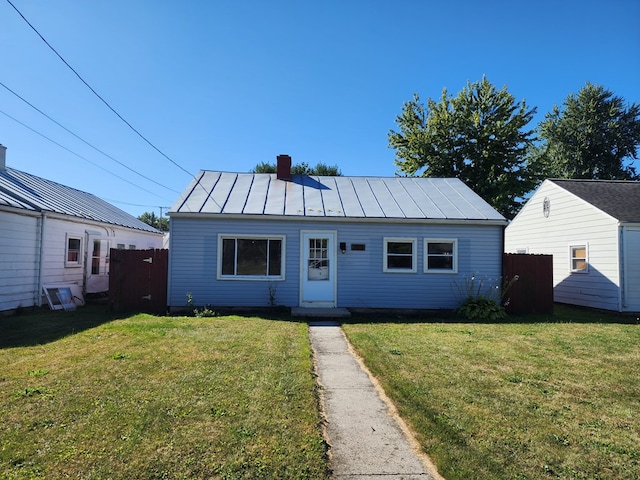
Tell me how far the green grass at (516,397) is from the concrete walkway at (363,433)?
163 millimetres

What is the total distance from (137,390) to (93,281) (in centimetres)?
1114

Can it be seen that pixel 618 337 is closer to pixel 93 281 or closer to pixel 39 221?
pixel 39 221

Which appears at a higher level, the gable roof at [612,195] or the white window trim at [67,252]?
the gable roof at [612,195]

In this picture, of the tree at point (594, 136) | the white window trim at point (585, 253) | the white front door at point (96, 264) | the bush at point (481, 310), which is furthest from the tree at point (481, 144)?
the white front door at point (96, 264)

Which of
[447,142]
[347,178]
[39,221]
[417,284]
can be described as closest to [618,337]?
[417,284]

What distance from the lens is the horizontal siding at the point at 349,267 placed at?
10.9m

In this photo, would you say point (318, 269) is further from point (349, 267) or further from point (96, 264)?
point (96, 264)

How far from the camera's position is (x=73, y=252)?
1257cm

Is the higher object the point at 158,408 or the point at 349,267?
the point at 349,267

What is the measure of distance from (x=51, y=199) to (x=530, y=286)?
15.4 m

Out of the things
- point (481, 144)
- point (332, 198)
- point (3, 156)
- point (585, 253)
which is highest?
point (481, 144)

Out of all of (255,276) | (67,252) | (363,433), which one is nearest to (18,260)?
(67,252)

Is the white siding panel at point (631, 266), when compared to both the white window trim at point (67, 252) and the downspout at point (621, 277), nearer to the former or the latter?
the downspout at point (621, 277)

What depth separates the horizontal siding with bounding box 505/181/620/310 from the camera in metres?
11.9
